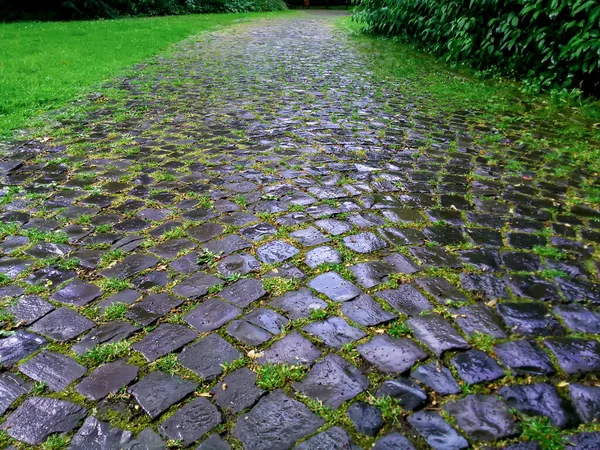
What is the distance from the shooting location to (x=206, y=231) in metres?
3.22

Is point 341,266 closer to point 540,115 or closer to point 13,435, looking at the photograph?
point 13,435

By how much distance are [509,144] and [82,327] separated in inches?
184

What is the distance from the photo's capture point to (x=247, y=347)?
2.19m

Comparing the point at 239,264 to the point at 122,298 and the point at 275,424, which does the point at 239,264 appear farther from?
the point at 275,424

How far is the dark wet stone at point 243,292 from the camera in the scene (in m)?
2.52

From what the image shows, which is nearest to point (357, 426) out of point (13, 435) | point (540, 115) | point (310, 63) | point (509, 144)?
point (13, 435)

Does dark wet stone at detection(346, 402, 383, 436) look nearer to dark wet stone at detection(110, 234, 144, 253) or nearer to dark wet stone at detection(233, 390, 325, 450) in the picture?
dark wet stone at detection(233, 390, 325, 450)

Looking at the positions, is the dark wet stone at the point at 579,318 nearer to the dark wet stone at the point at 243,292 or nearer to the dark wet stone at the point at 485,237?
the dark wet stone at the point at 485,237

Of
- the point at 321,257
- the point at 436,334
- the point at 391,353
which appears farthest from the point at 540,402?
the point at 321,257

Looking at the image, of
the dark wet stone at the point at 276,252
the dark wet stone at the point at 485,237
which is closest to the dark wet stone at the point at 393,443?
the dark wet stone at the point at 276,252

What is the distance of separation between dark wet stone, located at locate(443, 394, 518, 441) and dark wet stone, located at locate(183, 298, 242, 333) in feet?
3.73

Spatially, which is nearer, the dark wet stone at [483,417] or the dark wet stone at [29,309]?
the dark wet stone at [483,417]

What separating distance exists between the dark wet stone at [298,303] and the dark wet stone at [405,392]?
0.59m

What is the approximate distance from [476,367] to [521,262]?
109cm
